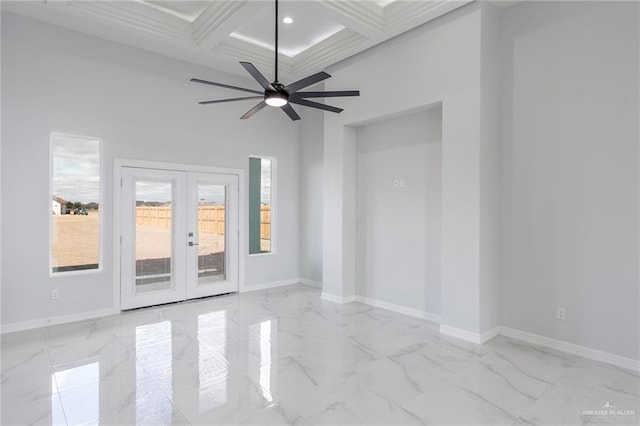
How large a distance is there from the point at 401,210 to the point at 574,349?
2.57 meters

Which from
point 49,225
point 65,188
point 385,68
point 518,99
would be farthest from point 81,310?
point 518,99

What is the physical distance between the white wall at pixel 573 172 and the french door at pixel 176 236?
439 centimetres

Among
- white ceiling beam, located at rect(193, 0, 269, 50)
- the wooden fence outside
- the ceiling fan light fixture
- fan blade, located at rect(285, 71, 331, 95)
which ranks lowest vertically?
the wooden fence outside

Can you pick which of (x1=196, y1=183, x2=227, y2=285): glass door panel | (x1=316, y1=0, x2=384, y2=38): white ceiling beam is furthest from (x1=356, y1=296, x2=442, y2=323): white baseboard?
(x1=316, y1=0, x2=384, y2=38): white ceiling beam

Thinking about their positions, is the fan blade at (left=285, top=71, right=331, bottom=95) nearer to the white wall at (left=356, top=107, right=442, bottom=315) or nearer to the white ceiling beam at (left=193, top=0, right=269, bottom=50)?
the white ceiling beam at (left=193, top=0, right=269, bottom=50)

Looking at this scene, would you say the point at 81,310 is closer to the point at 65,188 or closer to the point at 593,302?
the point at 65,188

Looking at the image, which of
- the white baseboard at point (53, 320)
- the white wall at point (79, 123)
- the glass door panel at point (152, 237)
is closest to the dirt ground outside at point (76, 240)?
the white wall at point (79, 123)

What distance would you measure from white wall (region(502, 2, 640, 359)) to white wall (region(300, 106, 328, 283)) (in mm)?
3410

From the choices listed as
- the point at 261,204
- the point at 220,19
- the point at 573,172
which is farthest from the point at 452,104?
the point at 261,204

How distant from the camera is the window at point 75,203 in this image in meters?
4.64

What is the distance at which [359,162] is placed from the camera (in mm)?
5730

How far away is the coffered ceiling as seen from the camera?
417 centimetres

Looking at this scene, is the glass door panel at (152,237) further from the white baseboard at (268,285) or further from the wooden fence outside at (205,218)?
the white baseboard at (268,285)

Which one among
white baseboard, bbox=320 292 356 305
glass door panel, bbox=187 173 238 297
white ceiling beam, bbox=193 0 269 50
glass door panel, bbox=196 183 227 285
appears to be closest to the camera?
white ceiling beam, bbox=193 0 269 50
